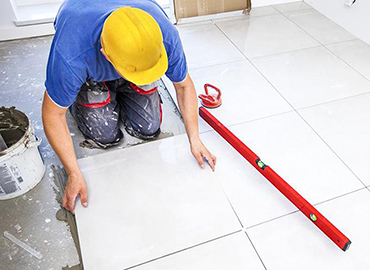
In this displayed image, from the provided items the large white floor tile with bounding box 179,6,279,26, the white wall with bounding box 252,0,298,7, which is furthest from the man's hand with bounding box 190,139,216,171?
the white wall with bounding box 252,0,298,7

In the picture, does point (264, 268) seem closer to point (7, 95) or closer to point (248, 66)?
point (248, 66)

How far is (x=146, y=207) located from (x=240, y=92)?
39.0 inches

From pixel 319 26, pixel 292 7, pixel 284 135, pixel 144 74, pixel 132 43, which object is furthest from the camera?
pixel 292 7

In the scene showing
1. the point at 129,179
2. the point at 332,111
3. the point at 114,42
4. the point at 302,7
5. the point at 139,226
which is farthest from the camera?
the point at 302,7

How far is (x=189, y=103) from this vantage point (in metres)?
1.42

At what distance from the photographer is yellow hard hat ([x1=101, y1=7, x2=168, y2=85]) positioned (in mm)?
896

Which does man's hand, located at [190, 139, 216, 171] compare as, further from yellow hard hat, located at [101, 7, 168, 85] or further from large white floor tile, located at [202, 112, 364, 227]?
yellow hard hat, located at [101, 7, 168, 85]

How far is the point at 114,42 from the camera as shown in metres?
0.91

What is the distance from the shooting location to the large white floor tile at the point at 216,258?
117 centimetres

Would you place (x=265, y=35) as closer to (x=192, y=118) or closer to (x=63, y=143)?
(x=192, y=118)

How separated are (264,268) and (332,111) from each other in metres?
1.08

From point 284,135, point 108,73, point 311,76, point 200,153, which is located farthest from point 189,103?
point 311,76

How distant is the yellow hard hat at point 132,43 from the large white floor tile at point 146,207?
60cm

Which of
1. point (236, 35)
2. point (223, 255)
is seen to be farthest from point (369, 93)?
point (223, 255)
